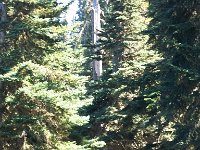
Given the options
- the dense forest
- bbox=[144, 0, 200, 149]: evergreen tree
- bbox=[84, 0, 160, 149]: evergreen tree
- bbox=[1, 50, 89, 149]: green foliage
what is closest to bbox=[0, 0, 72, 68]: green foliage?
the dense forest

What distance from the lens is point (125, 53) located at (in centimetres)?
1769

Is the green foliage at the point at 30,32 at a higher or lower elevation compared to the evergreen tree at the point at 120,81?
higher

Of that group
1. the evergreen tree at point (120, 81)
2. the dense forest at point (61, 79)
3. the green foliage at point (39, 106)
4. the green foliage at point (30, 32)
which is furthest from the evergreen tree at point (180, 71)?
the green foliage at point (30, 32)

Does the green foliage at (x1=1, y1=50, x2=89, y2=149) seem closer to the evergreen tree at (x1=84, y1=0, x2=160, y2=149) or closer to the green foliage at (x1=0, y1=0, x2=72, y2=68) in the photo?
the green foliage at (x1=0, y1=0, x2=72, y2=68)

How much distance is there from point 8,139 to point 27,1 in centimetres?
415

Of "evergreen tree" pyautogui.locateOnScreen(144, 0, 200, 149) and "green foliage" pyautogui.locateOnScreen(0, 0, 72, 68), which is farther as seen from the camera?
"evergreen tree" pyautogui.locateOnScreen(144, 0, 200, 149)

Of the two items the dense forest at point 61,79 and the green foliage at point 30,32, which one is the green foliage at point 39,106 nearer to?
the dense forest at point 61,79

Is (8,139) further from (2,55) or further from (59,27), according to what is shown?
(59,27)

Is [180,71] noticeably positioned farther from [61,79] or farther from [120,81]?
[120,81]

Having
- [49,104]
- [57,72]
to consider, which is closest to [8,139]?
[49,104]

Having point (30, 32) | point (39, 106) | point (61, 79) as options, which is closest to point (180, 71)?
point (61, 79)

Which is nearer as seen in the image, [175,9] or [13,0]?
[13,0]

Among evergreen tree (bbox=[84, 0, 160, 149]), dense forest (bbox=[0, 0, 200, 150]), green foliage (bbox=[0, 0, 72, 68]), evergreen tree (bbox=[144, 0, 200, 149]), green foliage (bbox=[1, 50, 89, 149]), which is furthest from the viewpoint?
evergreen tree (bbox=[84, 0, 160, 149])

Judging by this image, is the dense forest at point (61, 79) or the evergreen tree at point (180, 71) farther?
the evergreen tree at point (180, 71)
